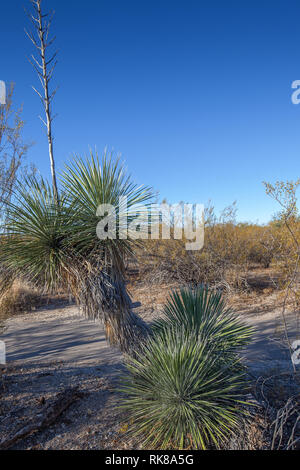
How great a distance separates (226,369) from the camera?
333 cm

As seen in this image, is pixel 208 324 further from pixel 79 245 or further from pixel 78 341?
pixel 78 341

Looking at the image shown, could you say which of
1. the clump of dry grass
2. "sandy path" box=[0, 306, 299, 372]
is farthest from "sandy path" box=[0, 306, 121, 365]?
the clump of dry grass

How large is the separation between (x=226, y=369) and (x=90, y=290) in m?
1.82

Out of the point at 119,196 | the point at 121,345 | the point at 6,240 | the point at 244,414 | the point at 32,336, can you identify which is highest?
the point at 119,196

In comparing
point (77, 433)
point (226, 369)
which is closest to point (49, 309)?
point (77, 433)

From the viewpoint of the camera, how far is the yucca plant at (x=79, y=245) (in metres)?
3.96

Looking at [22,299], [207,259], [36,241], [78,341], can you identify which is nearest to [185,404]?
[36,241]

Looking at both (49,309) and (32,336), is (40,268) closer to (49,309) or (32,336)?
(32,336)

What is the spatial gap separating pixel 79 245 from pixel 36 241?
1.73 ft

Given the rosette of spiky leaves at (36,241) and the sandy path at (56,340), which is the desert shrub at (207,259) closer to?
the sandy path at (56,340)

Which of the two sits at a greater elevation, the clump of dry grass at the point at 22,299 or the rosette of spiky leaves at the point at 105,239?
the rosette of spiky leaves at the point at 105,239

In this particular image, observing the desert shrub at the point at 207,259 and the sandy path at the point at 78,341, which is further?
the desert shrub at the point at 207,259

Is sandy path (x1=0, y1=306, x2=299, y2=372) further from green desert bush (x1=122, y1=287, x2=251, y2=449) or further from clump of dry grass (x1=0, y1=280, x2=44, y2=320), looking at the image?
green desert bush (x1=122, y1=287, x2=251, y2=449)

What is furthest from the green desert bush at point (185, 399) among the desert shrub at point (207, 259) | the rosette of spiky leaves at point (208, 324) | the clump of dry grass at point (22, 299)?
the clump of dry grass at point (22, 299)
